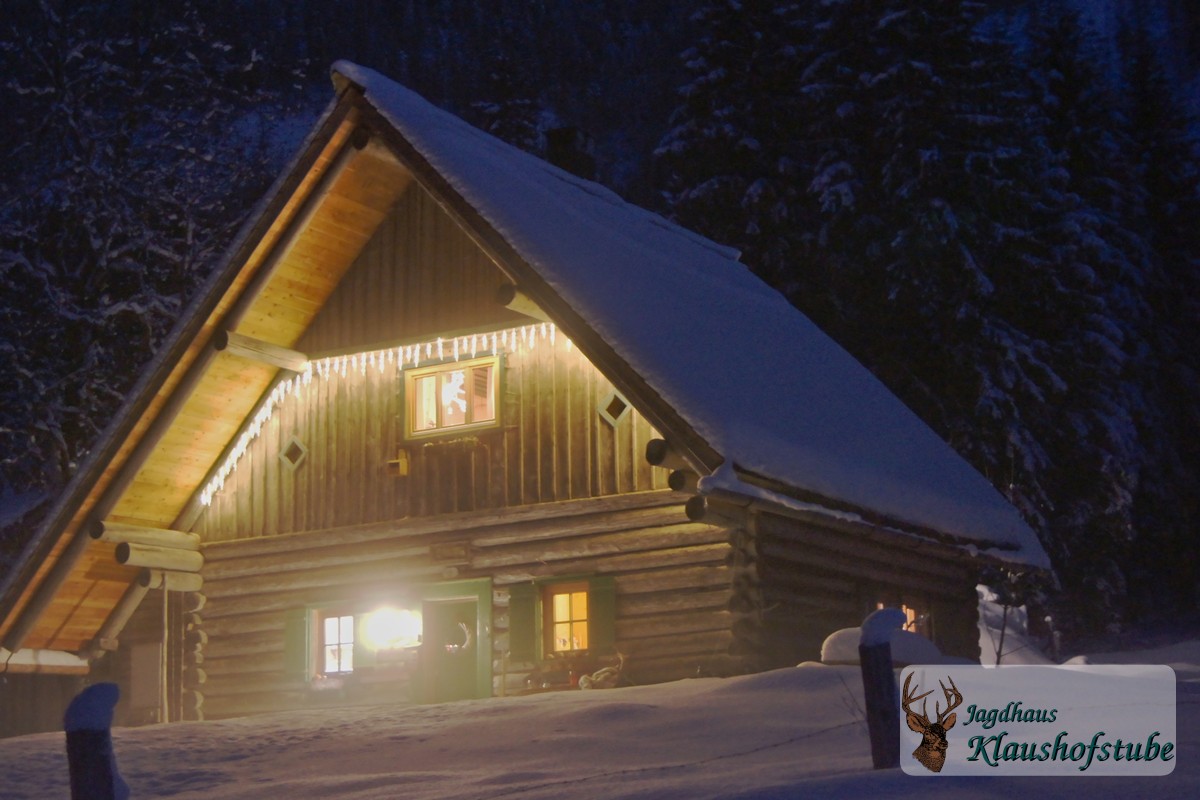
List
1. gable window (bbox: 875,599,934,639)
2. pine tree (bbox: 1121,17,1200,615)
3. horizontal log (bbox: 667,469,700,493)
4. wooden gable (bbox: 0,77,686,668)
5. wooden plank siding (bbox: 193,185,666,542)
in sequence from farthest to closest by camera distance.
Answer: pine tree (bbox: 1121,17,1200,615)
gable window (bbox: 875,599,934,639)
wooden gable (bbox: 0,77,686,668)
wooden plank siding (bbox: 193,185,666,542)
horizontal log (bbox: 667,469,700,493)

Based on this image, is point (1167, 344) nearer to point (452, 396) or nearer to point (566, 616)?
point (452, 396)

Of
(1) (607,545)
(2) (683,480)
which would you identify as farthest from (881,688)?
(1) (607,545)

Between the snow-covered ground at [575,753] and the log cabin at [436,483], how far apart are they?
179 cm

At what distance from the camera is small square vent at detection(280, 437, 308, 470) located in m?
18.4

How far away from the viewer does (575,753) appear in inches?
434

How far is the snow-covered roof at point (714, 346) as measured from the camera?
600 inches

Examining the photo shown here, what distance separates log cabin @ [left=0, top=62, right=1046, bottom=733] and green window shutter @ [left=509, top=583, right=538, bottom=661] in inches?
1.1

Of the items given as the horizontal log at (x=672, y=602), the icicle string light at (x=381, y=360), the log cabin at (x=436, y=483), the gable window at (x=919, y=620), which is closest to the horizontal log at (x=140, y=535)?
the log cabin at (x=436, y=483)

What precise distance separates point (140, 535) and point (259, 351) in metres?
2.70

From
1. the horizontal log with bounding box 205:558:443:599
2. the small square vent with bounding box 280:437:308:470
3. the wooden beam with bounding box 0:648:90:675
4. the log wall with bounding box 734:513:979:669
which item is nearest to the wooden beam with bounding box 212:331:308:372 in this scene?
the small square vent with bounding box 280:437:308:470

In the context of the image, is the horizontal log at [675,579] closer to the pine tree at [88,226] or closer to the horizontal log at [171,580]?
the horizontal log at [171,580]

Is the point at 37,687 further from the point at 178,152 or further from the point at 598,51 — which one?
the point at 598,51

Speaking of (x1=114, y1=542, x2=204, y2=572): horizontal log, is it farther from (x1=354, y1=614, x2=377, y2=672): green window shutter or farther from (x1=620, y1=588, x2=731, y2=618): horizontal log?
(x1=620, y1=588, x2=731, y2=618): horizontal log

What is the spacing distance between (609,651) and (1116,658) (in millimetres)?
16145
